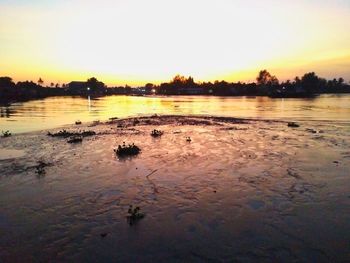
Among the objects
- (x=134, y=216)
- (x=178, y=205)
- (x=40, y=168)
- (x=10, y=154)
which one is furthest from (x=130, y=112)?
(x=134, y=216)

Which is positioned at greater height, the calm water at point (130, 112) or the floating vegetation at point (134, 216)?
the calm water at point (130, 112)

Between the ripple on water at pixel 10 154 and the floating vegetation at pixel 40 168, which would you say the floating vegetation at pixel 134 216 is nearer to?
the floating vegetation at pixel 40 168

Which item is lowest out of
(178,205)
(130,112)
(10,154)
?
(178,205)

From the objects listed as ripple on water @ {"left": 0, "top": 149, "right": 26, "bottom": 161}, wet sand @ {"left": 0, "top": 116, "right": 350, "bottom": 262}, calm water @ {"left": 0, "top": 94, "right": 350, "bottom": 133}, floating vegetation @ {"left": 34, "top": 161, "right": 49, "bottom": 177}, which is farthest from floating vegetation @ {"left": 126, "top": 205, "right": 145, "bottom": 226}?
calm water @ {"left": 0, "top": 94, "right": 350, "bottom": 133}

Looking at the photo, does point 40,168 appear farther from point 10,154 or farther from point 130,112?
point 130,112

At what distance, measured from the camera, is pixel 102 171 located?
1820 centimetres

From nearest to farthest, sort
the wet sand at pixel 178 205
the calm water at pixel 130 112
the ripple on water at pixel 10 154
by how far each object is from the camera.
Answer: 1. the wet sand at pixel 178 205
2. the ripple on water at pixel 10 154
3. the calm water at pixel 130 112

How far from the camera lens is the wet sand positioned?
9.38 meters

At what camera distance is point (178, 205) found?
12.9m

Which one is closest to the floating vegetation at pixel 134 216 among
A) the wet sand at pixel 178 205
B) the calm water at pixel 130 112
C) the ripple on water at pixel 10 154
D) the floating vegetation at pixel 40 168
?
the wet sand at pixel 178 205

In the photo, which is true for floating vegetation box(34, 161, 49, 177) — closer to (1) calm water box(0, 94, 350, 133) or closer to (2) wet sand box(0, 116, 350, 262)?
(2) wet sand box(0, 116, 350, 262)

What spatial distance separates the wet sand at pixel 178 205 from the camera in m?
9.38

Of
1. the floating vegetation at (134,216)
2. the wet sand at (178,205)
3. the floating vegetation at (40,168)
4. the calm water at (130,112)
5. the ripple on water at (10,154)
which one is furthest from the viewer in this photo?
A: the calm water at (130,112)

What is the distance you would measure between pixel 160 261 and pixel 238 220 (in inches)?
149
